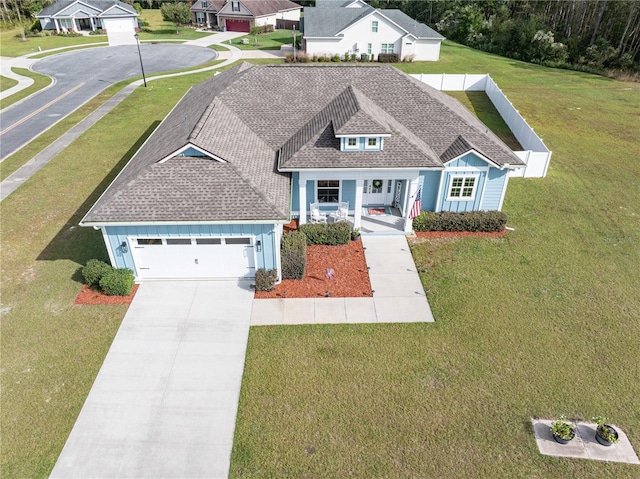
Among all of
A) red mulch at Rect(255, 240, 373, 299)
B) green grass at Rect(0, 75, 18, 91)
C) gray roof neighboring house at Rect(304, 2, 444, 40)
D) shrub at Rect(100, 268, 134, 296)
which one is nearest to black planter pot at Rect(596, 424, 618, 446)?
red mulch at Rect(255, 240, 373, 299)

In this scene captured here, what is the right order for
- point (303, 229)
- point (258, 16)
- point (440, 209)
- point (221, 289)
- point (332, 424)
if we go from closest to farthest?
point (332, 424), point (221, 289), point (303, 229), point (440, 209), point (258, 16)

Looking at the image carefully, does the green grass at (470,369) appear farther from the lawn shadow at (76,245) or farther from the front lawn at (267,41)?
the front lawn at (267,41)

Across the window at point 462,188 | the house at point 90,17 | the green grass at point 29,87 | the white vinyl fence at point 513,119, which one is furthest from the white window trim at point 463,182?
the house at point 90,17

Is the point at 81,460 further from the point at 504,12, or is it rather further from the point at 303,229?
the point at 504,12

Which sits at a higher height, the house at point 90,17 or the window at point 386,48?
the house at point 90,17

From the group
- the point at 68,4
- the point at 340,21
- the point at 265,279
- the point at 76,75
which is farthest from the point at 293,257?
the point at 68,4

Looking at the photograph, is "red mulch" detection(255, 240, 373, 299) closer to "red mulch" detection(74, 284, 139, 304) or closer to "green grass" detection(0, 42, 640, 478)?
"green grass" detection(0, 42, 640, 478)

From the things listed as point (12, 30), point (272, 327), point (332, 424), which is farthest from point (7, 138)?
point (12, 30)
